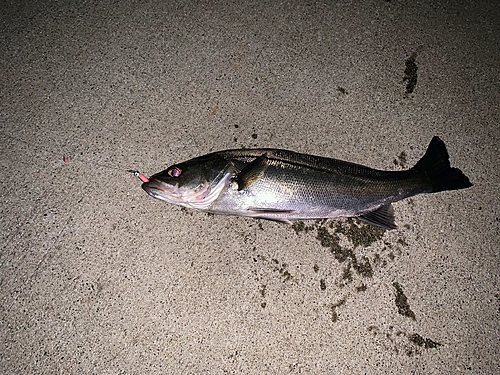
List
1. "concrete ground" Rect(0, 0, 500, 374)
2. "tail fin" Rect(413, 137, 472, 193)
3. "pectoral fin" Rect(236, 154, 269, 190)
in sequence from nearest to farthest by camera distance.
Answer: "pectoral fin" Rect(236, 154, 269, 190) < "concrete ground" Rect(0, 0, 500, 374) < "tail fin" Rect(413, 137, 472, 193)

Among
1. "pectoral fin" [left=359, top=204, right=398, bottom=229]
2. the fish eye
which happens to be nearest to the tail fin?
"pectoral fin" [left=359, top=204, right=398, bottom=229]

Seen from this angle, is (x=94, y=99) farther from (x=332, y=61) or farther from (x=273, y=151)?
(x=332, y=61)

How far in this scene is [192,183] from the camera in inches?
92.4

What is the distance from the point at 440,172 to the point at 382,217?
23.4 inches

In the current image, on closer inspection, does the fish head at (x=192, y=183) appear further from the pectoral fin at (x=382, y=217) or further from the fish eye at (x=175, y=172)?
the pectoral fin at (x=382, y=217)

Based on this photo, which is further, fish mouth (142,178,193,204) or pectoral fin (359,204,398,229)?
pectoral fin (359,204,398,229)

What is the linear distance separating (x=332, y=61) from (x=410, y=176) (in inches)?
52.4

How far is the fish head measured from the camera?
2.34m

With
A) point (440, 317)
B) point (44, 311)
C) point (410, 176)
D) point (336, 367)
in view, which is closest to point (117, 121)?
point (44, 311)

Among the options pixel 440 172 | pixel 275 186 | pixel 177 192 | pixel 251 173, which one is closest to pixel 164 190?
pixel 177 192

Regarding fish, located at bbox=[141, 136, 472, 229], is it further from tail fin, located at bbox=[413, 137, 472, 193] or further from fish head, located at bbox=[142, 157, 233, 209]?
tail fin, located at bbox=[413, 137, 472, 193]

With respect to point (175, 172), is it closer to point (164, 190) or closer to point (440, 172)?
point (164, 190)

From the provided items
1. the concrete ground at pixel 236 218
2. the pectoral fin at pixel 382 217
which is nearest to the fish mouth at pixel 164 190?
the concrete ground at pixel 236 218

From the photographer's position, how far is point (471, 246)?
2.82 m
